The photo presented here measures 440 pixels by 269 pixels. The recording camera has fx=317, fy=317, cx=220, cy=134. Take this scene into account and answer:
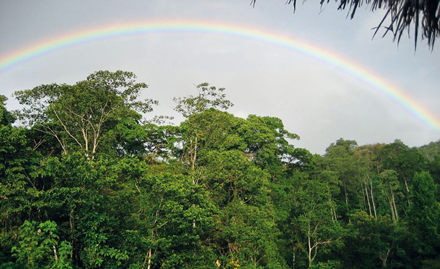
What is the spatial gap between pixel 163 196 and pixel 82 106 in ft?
20.1

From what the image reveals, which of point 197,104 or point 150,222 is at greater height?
point 197,104

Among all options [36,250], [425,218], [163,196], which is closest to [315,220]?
[425,218]

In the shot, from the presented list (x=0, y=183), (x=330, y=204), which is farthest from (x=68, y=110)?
(x=330, y=204)

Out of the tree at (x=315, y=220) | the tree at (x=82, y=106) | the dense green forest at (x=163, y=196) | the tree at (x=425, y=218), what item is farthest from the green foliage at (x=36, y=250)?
the tree at (x=425, y=218)

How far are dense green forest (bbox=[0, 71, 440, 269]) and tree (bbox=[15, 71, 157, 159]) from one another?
0.16ft

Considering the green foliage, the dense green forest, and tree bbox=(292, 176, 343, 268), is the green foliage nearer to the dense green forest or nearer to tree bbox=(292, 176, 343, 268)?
the dense green forest

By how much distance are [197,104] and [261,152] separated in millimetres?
8393

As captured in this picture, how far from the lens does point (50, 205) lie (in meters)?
8.79

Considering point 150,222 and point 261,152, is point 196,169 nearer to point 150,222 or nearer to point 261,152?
point 150,222

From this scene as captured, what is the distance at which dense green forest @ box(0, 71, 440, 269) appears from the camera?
905 cm

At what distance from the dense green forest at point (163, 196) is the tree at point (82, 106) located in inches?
1.9

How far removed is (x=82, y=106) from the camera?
536 inches

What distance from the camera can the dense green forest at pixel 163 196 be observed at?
9055 millimetres

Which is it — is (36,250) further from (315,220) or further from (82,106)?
(315,220)
